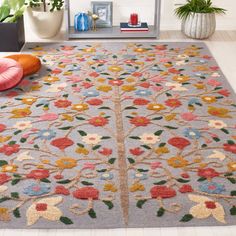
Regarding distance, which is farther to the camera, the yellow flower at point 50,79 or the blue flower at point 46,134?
the yellow flower at point 50,79

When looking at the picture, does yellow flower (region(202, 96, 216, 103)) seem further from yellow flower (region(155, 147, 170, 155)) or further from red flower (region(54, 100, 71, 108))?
red flower (region(54, 100, 71, 108))

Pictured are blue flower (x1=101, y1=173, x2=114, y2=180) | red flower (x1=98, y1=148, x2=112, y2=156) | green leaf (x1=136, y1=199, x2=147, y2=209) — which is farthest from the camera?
red flower (x1=98, y1=148, x2=112, y2=156)

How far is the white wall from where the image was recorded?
5.11 meters

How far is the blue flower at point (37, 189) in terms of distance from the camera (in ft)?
8.68

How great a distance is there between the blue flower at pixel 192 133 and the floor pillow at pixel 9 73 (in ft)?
4.25

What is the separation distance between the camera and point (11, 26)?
14.6ft

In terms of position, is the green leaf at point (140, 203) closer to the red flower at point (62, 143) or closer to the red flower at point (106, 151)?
the red flower at point (106, 151)

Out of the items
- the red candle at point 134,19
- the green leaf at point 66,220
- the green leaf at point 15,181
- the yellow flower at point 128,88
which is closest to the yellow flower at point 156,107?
the yellow flower at point 128,88

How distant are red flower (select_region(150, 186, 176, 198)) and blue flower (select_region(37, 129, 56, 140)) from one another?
79 centimetres

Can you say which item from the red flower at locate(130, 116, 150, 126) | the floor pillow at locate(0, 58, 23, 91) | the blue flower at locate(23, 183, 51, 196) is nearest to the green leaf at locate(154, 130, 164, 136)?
the red flower at locate(130, 116, 150, 126)

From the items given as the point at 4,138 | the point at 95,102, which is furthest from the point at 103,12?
the point at 4,138

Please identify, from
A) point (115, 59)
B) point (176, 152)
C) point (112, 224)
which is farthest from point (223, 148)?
point (115, 59)

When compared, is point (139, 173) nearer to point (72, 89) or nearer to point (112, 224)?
point (112, 224)

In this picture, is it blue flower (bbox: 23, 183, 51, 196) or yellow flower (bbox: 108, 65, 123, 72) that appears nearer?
blue flower (bbox: 23, 183, 51, 196)
